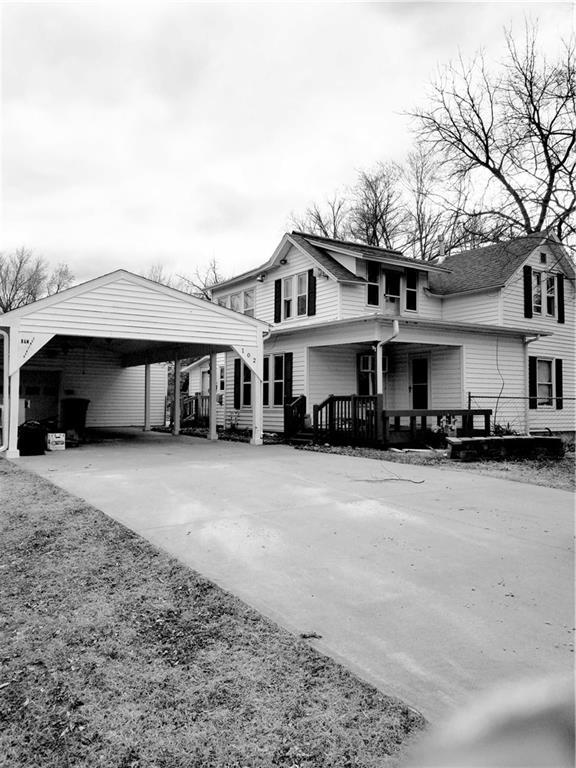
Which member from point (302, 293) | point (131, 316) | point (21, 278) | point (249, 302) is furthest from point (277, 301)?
point (21, 278)

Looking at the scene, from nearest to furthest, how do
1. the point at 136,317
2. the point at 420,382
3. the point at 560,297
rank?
the point at 136,317 → the point at 420,382 → the point at 560,297

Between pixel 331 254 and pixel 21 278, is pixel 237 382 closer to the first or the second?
pixel 331 254

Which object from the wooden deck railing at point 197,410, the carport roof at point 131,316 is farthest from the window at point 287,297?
the wooden deck railing at point 197,410

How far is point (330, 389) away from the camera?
16953mm

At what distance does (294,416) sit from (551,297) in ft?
37.8

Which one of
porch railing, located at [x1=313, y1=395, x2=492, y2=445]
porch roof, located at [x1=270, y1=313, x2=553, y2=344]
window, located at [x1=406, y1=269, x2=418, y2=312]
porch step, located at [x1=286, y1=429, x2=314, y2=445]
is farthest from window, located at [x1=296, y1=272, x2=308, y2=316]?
porch step, located at [x1=286, y1=429, x2=314, y2=445]

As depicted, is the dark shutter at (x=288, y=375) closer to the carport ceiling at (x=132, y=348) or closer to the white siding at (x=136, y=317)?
the carport ceiling at (x=132, y=348)

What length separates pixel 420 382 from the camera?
17.8 meters

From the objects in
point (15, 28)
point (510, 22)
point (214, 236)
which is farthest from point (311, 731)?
point (214, 236)

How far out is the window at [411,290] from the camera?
18.7 m

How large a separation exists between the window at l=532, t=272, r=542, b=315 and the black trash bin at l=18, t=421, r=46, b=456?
663 inches

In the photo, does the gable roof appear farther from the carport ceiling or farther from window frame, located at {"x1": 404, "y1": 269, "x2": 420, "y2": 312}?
the carport ceiling

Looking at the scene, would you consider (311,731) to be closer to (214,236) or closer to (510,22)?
(510,22)

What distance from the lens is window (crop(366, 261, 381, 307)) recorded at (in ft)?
57.0
